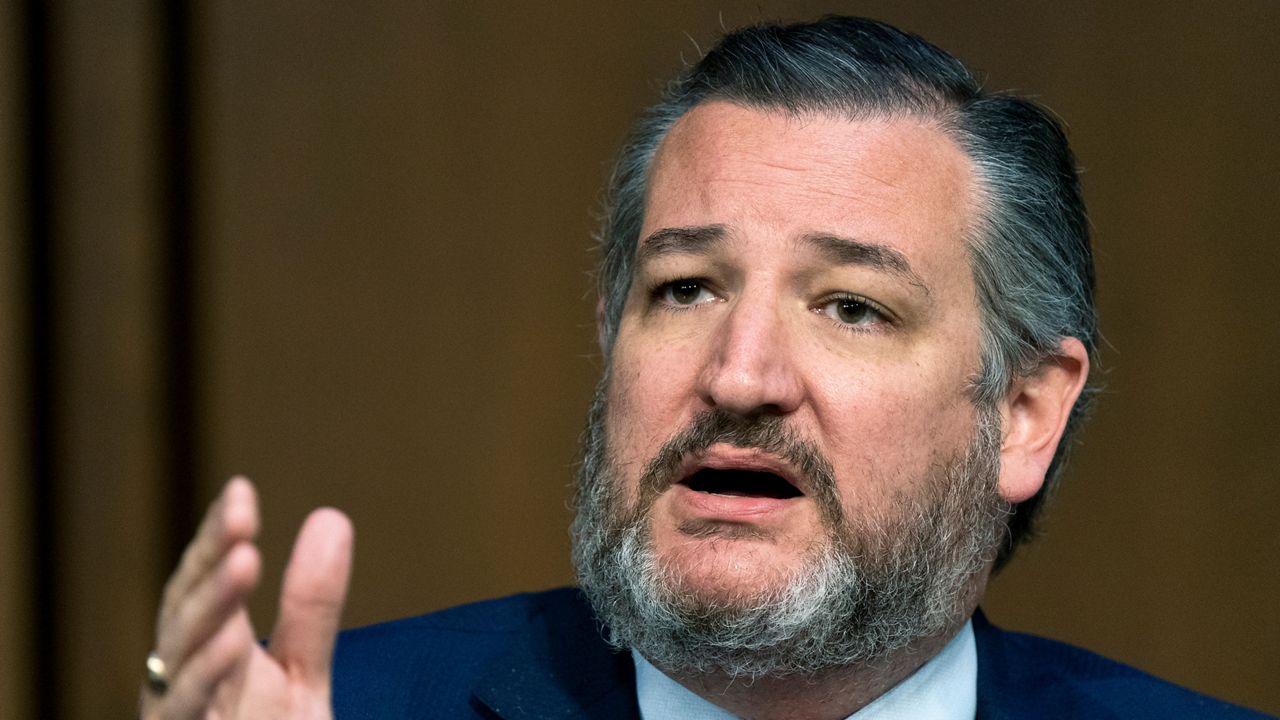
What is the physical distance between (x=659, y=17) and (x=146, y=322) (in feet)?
3.89

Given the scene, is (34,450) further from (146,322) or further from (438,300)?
(438,300)

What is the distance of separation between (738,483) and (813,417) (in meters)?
0.14

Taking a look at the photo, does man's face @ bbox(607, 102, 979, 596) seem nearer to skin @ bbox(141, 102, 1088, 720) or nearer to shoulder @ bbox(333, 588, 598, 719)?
skin @ bbox(141, 102, 1088, 720)

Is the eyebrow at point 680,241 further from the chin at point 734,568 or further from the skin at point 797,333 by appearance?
the chin at point 734,568

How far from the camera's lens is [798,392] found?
1.93 metres

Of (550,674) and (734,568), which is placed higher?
(734,568)

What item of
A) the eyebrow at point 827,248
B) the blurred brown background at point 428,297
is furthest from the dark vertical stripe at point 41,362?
the eyebrow at point 827,248

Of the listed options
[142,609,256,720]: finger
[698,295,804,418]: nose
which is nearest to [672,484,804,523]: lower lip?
[698,295,804,418]: nose

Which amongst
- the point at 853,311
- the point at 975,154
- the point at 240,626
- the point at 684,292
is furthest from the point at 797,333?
the point at 240,626

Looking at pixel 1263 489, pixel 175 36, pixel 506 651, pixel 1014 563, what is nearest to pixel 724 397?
pixel 506 651

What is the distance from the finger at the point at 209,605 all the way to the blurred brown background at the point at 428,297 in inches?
44.9

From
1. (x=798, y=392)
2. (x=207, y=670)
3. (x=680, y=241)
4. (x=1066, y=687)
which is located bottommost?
(x=1066, y=687)

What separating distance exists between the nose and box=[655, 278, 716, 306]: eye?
0.11 meters

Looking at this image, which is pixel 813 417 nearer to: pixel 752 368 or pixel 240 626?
pixel 752 368
